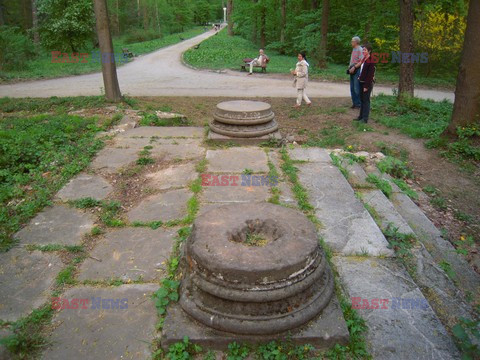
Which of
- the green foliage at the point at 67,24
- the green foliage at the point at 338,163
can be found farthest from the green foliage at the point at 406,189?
the green foliage at the point at 67,24

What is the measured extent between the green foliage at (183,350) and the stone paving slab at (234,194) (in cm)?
217

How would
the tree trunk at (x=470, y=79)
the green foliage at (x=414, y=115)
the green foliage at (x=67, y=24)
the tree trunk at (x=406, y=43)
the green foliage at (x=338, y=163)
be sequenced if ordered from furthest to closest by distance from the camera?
1. the green foliage at (x=67, y=24)
2. the tree trunk at (x=406, y=43)
3. the green foliage at (x=414, y=115)
4. the tree trunk at (x=470, y=79)
5. the green foliage at (x=338, y=163)

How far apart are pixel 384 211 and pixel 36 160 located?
5.18 metres

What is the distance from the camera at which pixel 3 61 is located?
60.3 ft

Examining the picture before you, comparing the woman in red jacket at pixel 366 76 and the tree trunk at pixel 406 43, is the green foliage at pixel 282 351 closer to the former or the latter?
the woman in red jacket at pixel 366 76

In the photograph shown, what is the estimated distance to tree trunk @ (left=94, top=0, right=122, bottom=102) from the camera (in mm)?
9008

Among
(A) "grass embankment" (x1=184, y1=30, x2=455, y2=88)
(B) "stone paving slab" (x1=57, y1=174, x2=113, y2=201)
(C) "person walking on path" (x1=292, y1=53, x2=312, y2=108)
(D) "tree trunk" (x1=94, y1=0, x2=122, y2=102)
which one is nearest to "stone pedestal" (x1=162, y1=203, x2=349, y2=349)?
(B) "stone paving slab" (x1=57, y1=174, x2=113, y2=201)

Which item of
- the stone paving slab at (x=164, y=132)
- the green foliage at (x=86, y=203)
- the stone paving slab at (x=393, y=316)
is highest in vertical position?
the stone paving slab at (x=164, y=132)

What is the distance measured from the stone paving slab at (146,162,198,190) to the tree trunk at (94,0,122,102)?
5.33m

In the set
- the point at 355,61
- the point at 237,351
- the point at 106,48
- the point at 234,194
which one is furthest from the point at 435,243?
the point at 106,48

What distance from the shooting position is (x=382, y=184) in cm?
507

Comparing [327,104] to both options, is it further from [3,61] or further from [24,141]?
[3,61]

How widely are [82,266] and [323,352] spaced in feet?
7.13

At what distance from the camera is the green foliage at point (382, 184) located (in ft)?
16.4
